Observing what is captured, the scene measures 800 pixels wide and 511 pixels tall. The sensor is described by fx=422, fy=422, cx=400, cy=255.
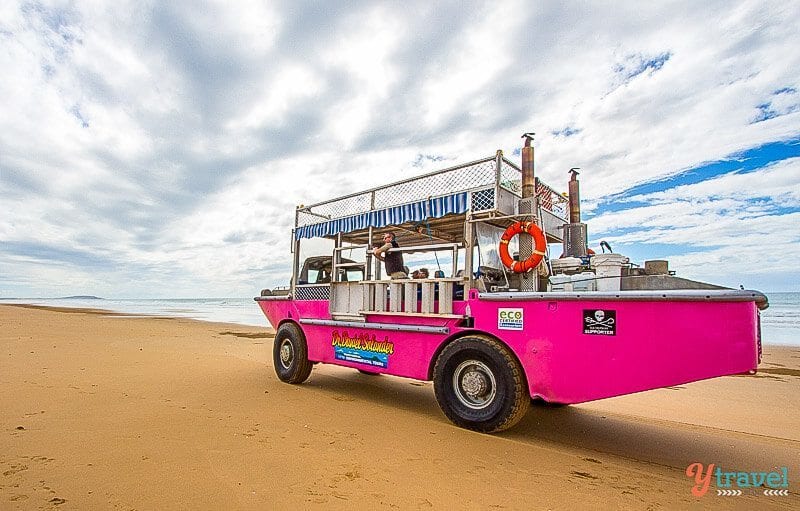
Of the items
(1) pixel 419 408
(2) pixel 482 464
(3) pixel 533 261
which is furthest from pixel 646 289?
(1) pixel 419 408

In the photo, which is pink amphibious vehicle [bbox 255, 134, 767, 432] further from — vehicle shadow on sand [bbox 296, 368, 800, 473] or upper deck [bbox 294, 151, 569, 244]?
vehicle shadow on sand [bbox 296, 368, 800, 473]

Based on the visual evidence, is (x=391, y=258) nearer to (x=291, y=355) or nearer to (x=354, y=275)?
(x=354, y=275)

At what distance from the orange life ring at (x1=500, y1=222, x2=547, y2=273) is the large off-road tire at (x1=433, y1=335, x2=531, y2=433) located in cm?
109

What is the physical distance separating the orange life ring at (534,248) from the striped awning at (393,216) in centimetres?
72

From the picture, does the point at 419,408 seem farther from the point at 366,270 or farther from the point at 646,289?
the point at 646,289

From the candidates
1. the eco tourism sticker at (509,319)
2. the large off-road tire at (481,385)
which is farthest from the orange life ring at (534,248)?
the large off-road tire at (481,385)

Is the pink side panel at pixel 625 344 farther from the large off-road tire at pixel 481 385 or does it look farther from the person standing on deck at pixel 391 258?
the person standing on deck at pixel 391 258

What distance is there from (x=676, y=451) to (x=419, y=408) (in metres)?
3.06

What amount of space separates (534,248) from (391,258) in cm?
238

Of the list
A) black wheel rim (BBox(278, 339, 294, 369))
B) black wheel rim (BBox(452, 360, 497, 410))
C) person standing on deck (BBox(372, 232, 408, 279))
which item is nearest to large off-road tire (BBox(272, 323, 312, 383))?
black wheel rim (BBox(278, 339, 294, 369))

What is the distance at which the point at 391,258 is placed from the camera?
689 centimetres

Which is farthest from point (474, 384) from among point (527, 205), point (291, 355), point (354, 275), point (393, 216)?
point (291, 355)

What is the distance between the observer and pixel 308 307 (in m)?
7.62

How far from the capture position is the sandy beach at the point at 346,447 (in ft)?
10.3
